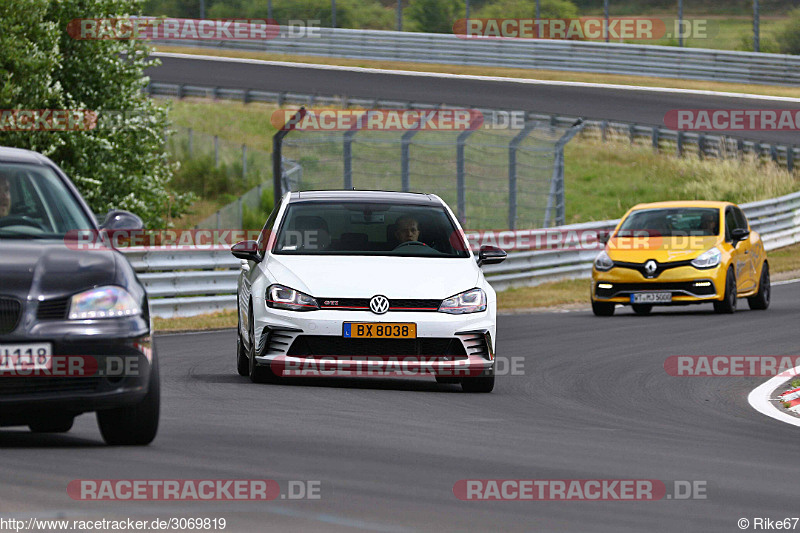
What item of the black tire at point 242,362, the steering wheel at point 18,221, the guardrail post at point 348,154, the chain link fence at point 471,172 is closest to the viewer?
the steering wheel at point 18,221

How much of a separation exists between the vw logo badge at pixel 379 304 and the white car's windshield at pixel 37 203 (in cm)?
291

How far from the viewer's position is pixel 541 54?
4675 cm

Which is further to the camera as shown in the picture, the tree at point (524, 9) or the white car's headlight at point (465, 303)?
the tree at point (524, 9)

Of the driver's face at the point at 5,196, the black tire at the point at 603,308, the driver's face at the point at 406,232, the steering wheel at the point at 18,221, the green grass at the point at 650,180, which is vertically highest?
the driver's face at the point at 5,196

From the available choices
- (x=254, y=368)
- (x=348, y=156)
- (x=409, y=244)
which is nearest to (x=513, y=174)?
(x=348, y=156)

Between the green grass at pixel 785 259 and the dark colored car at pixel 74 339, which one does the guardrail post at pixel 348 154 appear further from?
the dark colored car at pixel 74 339

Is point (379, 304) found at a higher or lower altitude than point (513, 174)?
higher

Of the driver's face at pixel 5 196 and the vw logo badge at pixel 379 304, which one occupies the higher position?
the driver's face at pixel 5 196

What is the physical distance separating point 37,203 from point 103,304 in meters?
1.24

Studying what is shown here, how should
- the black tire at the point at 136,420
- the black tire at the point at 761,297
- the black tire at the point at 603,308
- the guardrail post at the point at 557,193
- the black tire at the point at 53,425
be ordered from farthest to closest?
the guardrail post at the point at 557,193 < the black tire at the point at 761,297 < the black tire at the point at 603,308 < the black tire at the point at 53,425 < the black tire at the point at 136,420

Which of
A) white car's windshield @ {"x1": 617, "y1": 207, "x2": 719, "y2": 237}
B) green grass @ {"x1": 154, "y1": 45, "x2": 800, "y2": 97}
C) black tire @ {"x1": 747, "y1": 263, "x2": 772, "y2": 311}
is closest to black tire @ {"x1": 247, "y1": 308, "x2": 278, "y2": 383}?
white car's windshield @ {"x1": 617, "y1": 207, "x2": 719, "y2": 237}

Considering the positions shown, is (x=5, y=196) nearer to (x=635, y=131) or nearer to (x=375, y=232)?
(x=375, y=232)

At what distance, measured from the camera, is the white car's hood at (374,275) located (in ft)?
35.5

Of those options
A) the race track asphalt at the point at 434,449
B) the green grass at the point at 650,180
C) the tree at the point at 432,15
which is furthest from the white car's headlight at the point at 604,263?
the tree at the point at 432,15
